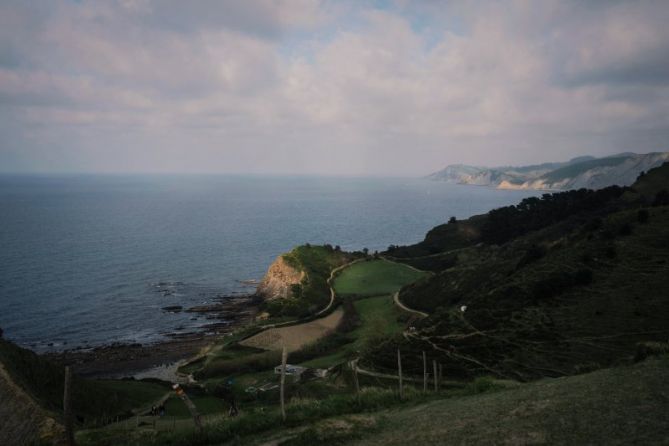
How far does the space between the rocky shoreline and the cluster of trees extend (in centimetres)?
5551

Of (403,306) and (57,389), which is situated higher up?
(57,389)

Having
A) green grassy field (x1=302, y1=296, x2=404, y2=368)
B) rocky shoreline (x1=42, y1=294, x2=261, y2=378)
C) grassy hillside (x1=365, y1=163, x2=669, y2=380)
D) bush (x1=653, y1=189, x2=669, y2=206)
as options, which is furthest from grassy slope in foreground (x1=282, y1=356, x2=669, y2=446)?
bush (x1=653, y1=189, x2=669, y2=206)

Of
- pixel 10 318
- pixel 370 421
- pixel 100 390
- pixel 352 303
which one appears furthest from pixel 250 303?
pixel 370 421

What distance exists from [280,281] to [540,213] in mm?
56702

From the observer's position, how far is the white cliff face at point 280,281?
8088 centimetres

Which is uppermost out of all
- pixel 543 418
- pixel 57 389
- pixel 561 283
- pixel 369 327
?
pixel 543 418

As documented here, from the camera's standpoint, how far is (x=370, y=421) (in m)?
13.7

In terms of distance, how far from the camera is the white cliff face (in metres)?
80.9

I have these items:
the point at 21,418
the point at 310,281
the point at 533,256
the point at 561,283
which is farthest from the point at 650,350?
the point at 310,281

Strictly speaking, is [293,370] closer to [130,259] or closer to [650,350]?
[650,350]

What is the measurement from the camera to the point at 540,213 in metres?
97.1

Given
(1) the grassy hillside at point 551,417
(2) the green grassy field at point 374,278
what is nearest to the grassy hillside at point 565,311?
(1) the grassy hillside at point 551,417

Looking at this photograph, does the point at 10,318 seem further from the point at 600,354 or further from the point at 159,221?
the point at 159,221

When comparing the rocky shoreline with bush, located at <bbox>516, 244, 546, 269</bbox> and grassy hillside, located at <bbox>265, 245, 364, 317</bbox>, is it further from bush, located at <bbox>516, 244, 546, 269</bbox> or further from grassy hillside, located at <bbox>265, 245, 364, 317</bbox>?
bush, located at <bbox>516, 244, 546, 269</bbox>
